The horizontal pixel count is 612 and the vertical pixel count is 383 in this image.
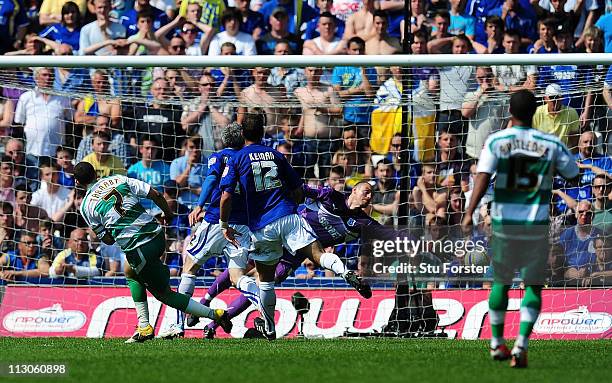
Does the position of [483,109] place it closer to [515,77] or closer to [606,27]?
[515,77]

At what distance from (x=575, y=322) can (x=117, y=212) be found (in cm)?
545

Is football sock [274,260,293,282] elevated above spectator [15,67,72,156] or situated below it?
below

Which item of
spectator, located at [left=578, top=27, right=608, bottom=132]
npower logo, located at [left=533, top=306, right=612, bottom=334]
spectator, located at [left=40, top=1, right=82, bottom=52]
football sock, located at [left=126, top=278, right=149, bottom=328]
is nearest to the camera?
football sock, located at [left=126, top=278, right=149, bottom=328]

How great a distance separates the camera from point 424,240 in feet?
41.1

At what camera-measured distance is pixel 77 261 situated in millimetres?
13742

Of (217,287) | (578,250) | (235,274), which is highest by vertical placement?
(578,250)

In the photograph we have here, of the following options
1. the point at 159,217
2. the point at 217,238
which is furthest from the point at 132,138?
the point at 217,238

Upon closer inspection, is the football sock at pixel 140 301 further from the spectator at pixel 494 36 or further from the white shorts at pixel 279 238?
the spectator at pixel 494 36

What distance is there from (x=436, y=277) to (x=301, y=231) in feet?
7.86

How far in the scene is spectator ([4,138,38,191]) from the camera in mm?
14078

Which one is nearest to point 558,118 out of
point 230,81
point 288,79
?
point 288,79

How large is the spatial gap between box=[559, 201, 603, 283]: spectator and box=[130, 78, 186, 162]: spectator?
5170mm

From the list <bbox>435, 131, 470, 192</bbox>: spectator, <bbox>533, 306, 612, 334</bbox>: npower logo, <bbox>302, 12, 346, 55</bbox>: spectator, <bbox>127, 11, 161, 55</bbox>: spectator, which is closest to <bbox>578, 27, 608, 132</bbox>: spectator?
<bbox>435, 131, 470, 192</bbox>: spectator

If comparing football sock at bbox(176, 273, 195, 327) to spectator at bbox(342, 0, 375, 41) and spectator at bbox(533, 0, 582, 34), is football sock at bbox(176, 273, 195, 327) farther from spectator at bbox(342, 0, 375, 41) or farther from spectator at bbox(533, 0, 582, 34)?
spectator at bbox(533, 0, 582, 34)
